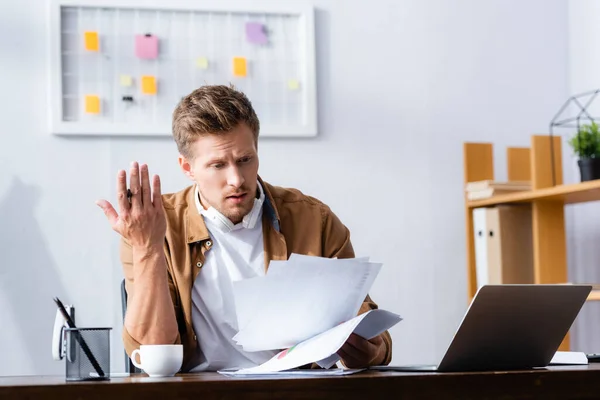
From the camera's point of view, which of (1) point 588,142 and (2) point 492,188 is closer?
(1) point 588,142

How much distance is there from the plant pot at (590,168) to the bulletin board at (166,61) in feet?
3.17

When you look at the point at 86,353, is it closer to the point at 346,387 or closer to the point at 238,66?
the point at 346,387

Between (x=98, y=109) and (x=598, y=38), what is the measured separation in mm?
1889

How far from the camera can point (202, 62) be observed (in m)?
3.12

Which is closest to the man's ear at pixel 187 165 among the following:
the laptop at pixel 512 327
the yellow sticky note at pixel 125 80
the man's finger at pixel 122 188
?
the man's finger at pixel 122 188

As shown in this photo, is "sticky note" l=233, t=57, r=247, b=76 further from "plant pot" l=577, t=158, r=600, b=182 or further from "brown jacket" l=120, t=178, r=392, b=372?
"plant pot" l=577, t=158, r=600, b=182

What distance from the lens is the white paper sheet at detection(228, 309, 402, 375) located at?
1283 millimetres

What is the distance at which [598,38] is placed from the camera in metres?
3.25

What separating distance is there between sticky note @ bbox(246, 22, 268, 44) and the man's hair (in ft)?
4.08

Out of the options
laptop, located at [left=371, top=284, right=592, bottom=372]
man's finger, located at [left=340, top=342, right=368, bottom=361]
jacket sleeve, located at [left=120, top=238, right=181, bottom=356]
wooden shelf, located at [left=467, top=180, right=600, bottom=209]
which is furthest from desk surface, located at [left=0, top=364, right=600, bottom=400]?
wooden shelf, located at [left=467, top=180, right=600, bottom=209]

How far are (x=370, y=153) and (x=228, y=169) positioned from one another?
140 cm

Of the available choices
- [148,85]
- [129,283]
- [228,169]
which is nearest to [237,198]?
[228,169]

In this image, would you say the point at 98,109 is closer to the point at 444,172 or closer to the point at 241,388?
the point at 444,172

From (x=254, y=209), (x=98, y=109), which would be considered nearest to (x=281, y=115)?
(x=98, y=109)
